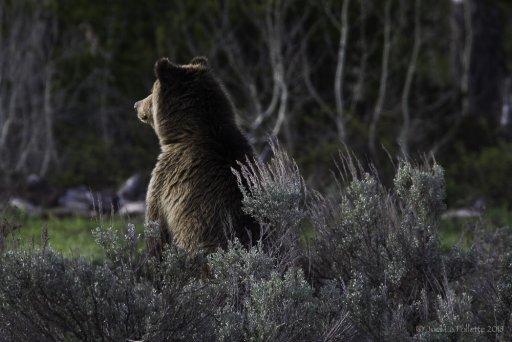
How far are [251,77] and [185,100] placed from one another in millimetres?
11141

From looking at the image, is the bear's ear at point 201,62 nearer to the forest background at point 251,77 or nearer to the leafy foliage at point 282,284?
the leafy foliage at point 282,284

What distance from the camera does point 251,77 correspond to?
18.3 m

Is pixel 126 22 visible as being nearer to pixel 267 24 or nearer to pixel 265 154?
pixel 267 24

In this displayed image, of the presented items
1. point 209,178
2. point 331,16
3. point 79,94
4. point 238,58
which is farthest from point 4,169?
point 209,178

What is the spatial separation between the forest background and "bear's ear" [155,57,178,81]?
9.13 metres

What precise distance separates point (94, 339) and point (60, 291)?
0.91 feet

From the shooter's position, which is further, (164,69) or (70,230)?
(70,230)

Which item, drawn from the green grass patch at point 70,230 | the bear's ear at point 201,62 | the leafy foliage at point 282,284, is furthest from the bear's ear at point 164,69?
the green grass patch at point 70,230

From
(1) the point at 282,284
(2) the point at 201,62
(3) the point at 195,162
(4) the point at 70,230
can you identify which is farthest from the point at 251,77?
(1) the point at 282,284

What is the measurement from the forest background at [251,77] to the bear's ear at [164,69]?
359 inches

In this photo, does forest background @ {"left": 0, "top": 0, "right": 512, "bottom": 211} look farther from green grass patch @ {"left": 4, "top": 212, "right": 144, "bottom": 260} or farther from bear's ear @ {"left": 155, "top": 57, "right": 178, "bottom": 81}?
bear's ear @ {"left": 155, "top": 57, "right": 178, "bottom": 81}

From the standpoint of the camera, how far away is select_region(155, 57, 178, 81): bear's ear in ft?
23.8

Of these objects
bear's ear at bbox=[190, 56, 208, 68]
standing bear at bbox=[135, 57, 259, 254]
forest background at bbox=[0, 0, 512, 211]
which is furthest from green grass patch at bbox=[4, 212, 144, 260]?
standing bear at bbox=[135, 57, 259, 254]

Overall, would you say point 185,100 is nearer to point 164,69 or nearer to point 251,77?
point 164,69
